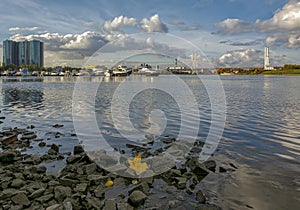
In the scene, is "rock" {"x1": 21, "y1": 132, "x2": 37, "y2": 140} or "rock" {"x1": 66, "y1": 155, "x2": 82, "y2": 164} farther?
"rock" {"x1": 21, "y1": 132, "x2": 37, "y2": 140}

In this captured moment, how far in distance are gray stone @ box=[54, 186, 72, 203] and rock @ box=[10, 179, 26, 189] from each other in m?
1.32

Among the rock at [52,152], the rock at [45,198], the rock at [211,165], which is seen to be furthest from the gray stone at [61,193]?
the rock at [211,165]

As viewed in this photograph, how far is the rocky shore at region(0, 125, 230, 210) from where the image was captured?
297 inches

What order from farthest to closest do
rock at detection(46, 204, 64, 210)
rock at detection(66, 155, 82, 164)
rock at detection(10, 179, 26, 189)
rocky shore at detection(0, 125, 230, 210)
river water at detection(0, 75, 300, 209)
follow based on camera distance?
rock at detection(66, 155, 82, 164)
river water at detection(0, 75, 300, 209)
rock at detection(10, 179, 26, 189)
rocky shore at detection(0, 125, 230, 210)
rock at detection(46, 204, 64, 210)

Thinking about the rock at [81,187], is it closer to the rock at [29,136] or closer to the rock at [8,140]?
the rock at [8,140]

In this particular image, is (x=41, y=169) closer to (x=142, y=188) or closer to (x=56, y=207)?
(x=56, y=207)

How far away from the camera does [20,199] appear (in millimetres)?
7508

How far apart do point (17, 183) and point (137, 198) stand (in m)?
4.03

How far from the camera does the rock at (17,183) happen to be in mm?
8473

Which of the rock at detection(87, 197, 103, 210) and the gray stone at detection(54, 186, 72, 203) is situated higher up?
the gray stone at detection(54, 186, 72, 203)

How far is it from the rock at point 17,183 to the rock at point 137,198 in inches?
143

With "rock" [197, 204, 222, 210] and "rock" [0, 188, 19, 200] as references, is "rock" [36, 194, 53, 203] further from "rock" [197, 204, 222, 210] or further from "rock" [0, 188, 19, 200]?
"rock" [197, 204, 222, 210]

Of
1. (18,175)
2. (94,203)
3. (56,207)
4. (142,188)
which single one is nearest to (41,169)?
(18,175)

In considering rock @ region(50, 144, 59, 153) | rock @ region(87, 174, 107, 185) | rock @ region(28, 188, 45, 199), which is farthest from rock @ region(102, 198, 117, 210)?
rock @ region(50, 144, 59, 153)
